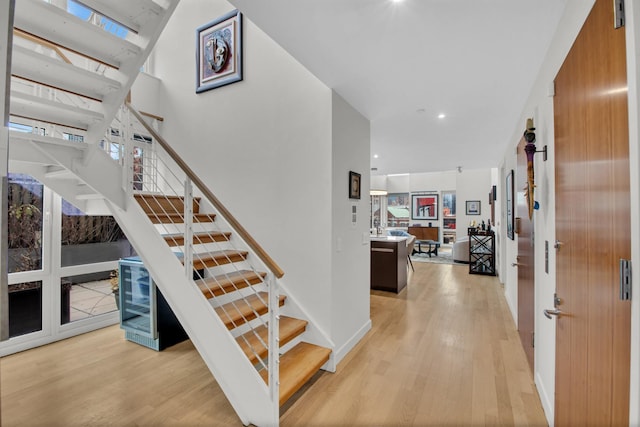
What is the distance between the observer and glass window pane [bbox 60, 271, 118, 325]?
11.0 ft

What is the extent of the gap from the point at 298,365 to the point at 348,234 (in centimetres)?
123

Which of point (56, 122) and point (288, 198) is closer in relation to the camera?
point (56, 122)

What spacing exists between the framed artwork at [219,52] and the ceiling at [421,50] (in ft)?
4.26

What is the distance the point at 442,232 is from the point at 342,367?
31.3 ft

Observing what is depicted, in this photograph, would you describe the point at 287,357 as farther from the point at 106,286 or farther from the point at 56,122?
the point at 106,286

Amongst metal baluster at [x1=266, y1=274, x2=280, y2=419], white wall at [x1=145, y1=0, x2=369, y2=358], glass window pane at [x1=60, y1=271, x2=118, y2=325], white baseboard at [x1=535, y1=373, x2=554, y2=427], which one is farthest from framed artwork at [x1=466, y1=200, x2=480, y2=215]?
glass window pane at [x1=60, y1=271, x2=118, y2=325]

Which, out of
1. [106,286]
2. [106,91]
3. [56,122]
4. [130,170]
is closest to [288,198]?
[130,170]

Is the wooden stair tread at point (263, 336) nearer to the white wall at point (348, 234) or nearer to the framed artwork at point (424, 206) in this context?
the white wall at point (348, 234)

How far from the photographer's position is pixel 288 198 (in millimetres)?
2801

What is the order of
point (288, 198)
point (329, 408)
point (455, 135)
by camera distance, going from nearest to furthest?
1. point (329, 408)
2. point (288, 198)
3. point (455, 135)

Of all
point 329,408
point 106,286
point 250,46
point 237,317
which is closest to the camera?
point 329,408

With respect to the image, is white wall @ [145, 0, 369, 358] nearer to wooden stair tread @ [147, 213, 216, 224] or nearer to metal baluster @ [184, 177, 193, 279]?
wooden stair tread @ [147, 213, 216, 224]

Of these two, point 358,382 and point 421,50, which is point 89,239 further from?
point 421,50

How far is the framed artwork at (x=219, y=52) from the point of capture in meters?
3.14
